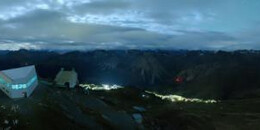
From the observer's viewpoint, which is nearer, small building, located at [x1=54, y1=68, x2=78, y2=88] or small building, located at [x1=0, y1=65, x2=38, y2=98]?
small building, located at [x1=0, y1=65, x2=38, y2=98]

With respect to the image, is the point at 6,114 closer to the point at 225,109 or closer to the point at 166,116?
the point at 166,116

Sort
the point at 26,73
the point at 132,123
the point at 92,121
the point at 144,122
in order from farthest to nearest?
the point at 144,122, the point at 132,123, the point at 26,73, the point at 92,121

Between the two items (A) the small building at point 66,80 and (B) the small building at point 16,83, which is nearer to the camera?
(B) the small building at point 16,83

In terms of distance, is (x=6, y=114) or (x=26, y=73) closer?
(x=6, y=114)

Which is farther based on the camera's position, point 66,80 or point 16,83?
point 66,80

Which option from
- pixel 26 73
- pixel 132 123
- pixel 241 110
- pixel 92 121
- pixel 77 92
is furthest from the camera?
pixel 241 110

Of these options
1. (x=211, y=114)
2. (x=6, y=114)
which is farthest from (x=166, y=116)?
(x=6, y=114)

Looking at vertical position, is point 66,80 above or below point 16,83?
below

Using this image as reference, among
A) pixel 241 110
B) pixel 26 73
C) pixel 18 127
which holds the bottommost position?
pixel 241 110
